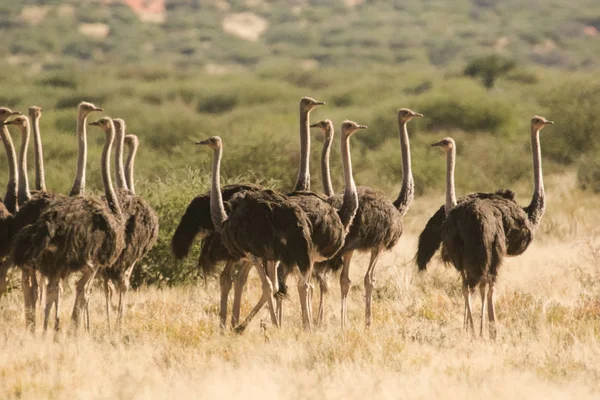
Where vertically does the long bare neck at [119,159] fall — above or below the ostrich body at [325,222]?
above

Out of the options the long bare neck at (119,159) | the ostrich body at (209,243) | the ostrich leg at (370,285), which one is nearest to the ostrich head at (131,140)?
the long bare neck at (119,159)

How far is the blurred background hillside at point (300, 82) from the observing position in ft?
62.5

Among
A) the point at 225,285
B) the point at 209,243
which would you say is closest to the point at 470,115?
the point at 225,285

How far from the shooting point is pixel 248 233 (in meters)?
8.38

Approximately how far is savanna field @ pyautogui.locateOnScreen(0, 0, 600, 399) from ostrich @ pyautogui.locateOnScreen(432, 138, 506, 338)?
0.44 meters

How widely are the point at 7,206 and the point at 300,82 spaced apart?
3607 centimetres

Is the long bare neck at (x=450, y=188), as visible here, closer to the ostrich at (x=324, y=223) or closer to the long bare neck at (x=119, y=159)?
the ostrich at (x=324, y=223)

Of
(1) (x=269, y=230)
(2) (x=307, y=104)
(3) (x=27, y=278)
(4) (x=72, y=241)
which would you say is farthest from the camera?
(2) (x=307, y=104)

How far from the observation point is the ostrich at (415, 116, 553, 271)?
9309 mm

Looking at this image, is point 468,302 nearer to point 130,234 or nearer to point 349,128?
point 349,128

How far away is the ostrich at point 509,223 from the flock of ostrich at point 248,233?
0.4 inches

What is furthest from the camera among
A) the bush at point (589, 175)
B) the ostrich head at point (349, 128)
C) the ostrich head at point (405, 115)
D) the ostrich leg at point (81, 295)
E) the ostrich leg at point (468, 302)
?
the bush at point (589, 175)

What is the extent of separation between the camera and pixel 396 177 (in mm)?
21141

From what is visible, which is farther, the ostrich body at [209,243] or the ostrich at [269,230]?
the ostrich body at [209,243]
